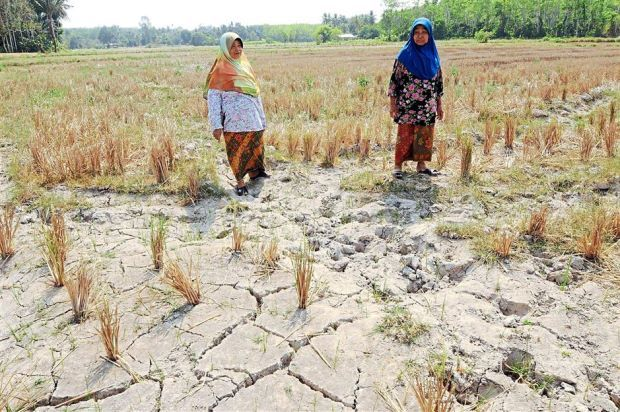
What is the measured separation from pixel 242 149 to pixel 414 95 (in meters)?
1.82

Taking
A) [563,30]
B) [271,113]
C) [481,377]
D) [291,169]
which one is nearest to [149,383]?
[481,377]

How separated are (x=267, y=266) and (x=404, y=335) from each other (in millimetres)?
1093

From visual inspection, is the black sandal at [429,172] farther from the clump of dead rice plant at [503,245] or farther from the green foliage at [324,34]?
the green foliage at [324,34]

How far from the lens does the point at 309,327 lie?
97.5 inches

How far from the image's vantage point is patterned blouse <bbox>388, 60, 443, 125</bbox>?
440 cm

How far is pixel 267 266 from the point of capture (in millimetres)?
3053

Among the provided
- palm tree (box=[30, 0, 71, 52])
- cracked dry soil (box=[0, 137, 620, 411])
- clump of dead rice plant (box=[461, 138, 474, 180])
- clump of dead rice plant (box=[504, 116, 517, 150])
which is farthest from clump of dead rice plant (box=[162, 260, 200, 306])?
palm tree (box=[30, 0, 71, 52])

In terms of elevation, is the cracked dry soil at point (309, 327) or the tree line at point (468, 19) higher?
the tree line at point (468, 19)

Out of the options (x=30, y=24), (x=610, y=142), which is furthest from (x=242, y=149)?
(x=30, y=24)

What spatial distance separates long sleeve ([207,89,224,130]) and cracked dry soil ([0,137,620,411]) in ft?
3.66

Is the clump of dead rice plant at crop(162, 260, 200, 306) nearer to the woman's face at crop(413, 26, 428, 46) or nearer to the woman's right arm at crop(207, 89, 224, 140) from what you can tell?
the woman's right arm at crop(207, 89, 224, 140)

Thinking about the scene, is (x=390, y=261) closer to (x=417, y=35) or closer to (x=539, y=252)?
(x=539, y=252)

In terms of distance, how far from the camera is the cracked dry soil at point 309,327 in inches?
Answer: 81.0

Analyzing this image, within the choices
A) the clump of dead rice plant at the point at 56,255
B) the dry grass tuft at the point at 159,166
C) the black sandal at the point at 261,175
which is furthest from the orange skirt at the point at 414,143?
the clump of dead rice plant at the point at 56,255
